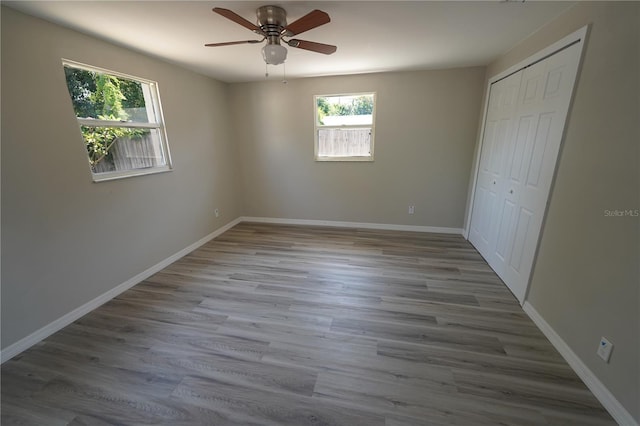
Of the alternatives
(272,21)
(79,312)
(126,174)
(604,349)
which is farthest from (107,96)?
(604,349)

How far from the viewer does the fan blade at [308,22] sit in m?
1.56

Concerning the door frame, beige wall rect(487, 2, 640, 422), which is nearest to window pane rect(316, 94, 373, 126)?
the door frame

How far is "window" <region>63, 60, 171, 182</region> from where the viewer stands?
87.2 inches

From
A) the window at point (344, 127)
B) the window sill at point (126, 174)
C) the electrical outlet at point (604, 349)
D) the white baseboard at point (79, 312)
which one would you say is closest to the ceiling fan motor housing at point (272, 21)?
the window sill at point (126, 174)

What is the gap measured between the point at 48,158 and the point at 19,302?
3.56ft

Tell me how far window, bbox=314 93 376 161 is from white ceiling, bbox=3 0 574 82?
802 millimetres

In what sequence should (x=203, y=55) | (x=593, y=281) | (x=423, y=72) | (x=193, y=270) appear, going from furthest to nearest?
1. (x=423, y=72)
2. (x=193, y=270)
3. (x=203, y=55)
4. (x=593, y=281)

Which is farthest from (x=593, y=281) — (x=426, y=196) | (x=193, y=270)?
(x=193, y=270)

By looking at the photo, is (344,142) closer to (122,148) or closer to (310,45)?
(310,45)

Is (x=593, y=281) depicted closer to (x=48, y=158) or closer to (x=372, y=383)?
(x=372, y=383)

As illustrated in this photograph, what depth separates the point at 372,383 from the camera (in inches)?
61.8

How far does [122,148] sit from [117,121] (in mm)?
264

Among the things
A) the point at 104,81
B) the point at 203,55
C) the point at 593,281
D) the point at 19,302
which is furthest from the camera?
the point at 203,55

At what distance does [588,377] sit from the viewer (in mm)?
1535
